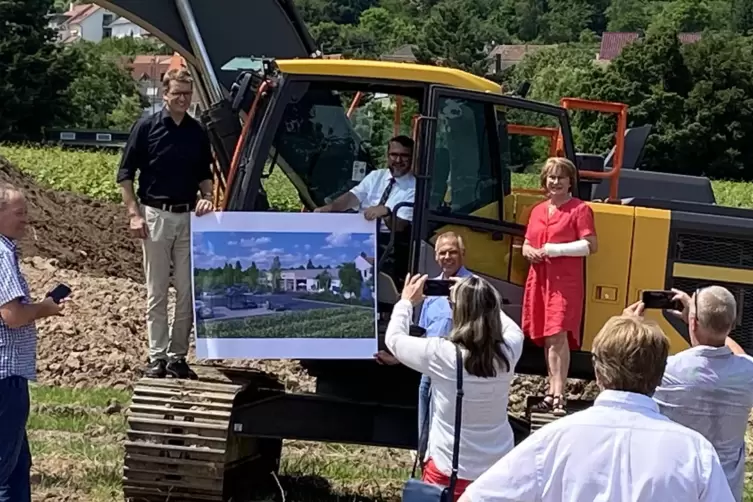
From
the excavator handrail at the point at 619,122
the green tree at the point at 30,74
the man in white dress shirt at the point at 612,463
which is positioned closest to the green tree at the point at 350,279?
the excavator handrail at the point at 619,122

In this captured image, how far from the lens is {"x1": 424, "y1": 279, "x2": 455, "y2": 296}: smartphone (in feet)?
18.9

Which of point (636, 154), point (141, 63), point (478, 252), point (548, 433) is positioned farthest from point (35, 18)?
point (141, 63)

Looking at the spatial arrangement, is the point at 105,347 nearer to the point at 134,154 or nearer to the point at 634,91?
the point at 134,154

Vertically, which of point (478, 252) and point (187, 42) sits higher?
point (187, 42)

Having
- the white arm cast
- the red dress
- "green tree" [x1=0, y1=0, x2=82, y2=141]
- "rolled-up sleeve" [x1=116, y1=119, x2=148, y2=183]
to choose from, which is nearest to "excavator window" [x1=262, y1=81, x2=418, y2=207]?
"rolled-up sleeve" [x1=116, y1=119, x2=148, y2=183]

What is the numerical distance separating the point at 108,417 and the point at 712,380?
223 inches

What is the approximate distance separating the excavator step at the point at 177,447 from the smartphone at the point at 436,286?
1.83m

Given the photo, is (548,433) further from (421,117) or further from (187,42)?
(187,42)

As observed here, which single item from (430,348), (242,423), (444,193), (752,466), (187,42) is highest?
(187,42)

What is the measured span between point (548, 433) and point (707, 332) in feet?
5.66

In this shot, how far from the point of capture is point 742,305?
7566 millimetres

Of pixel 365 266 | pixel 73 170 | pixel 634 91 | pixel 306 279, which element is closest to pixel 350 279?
pixel 365 266

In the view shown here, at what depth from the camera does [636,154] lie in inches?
453

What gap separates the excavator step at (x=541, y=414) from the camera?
6973mm
